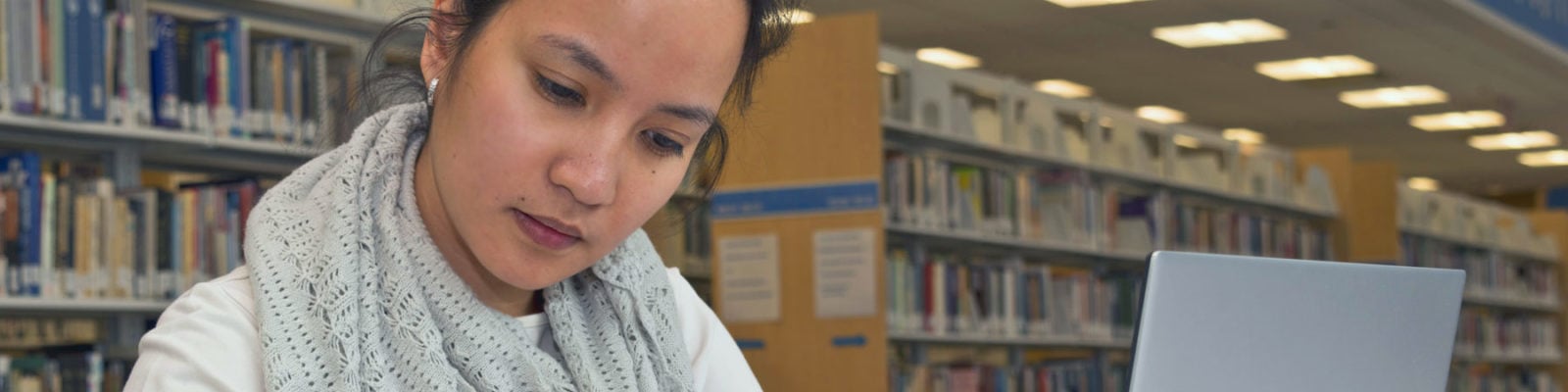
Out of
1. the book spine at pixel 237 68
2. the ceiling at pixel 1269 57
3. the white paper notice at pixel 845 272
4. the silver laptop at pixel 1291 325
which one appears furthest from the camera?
the ceiling at pixel 1269 57

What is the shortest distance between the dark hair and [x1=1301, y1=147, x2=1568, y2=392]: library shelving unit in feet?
23.9

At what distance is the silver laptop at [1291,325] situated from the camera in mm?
959

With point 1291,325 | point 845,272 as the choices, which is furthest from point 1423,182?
point 1291,325

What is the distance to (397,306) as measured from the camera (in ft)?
3.16

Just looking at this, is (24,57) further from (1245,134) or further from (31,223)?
(1245,134)

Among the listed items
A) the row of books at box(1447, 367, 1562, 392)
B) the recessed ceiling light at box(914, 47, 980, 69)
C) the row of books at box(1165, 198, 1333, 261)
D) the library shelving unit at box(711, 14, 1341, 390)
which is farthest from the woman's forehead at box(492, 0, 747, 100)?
the row of books at box(1447, 367, 1562, 392)

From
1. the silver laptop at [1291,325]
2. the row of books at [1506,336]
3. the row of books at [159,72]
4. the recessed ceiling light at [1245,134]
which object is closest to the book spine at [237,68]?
the row of books at [159,72]

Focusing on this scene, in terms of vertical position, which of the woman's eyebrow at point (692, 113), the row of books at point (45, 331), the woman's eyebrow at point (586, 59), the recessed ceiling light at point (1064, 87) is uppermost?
the woman's eyebrow at point (586, 59)

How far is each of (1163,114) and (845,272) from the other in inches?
266

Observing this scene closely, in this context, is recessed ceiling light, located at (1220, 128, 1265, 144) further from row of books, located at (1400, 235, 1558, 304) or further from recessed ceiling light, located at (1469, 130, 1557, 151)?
row of books, located at (1400, 235, 1558, 304)

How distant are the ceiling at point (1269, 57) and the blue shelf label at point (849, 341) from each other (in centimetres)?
170

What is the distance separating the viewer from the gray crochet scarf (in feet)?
2.97

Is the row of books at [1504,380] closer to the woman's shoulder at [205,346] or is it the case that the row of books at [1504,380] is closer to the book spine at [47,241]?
the book spine at [47,241]

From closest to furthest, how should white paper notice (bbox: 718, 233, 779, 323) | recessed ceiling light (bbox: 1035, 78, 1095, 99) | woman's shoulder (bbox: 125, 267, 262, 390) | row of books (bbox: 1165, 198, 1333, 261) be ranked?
1. woman's shoulder (bbox: 125, 267, 262, 390)
2. white paper notice (bbox: 718, 233, 779, 323)
3. row of books (bbox: 1165, 198, 1333, 261)
4. recessed ceiling light (bbox: 1035, 78, 1095, 99)
